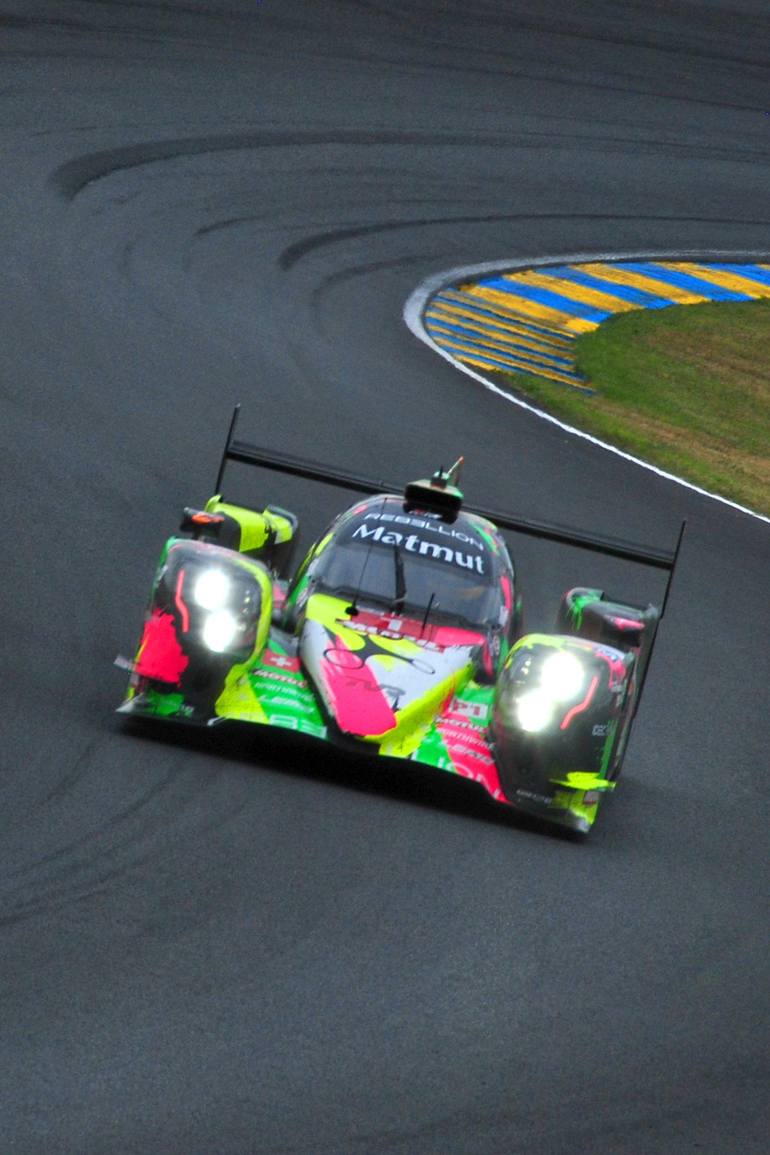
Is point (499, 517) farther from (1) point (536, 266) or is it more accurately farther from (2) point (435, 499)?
(1) point (536, 266)

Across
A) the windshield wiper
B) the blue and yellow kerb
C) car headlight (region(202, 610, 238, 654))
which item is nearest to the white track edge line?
the blue and yellow kerb

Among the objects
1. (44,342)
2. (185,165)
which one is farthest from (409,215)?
(44,342)

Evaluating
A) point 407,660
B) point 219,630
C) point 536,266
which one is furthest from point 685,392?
point 219,630

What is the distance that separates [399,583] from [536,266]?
594 inches

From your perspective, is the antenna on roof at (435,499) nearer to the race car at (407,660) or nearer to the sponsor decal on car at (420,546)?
the race car at (407,660)

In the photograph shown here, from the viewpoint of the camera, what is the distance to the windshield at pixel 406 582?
10.6 m

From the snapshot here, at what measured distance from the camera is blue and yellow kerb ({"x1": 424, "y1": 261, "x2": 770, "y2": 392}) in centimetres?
2131

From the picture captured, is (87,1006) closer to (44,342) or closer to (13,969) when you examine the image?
(13,969)

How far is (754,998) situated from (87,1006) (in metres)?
2.76

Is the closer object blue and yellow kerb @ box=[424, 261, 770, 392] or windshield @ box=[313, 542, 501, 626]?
windshield @ box=[313, 542, 501, 626]

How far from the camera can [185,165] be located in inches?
993

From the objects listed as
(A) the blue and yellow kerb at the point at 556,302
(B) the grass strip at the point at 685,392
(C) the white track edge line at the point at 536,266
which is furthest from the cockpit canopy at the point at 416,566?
(A) the blue and yellow kerb at the point at 556,302

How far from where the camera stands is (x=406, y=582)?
10680 mm

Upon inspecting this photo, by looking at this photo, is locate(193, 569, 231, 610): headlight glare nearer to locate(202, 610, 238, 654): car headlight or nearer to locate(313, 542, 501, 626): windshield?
locate(202, 610, 238, 654): car headlight
